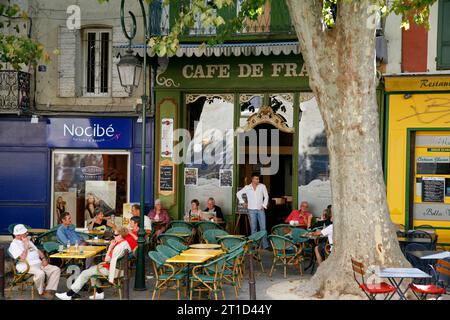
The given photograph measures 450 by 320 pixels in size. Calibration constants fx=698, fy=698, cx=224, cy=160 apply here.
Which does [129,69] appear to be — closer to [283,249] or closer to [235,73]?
[283,249]

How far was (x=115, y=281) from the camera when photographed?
1159 cm

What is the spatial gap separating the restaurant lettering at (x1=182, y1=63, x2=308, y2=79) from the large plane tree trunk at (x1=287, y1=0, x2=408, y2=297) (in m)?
6.06

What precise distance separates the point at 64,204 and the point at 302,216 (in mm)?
6589

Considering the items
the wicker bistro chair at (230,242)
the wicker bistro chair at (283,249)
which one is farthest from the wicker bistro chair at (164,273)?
the wicker bistro chair at (283,249)

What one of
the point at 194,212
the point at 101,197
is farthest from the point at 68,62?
the point at 194,212

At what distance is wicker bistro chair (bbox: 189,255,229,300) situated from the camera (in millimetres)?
11016

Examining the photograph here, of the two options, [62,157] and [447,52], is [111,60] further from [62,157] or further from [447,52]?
[447,52]

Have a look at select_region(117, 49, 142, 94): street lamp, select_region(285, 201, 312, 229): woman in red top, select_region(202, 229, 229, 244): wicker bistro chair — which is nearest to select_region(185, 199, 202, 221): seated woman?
select_region(285, 201, 312, 229): woman in red top

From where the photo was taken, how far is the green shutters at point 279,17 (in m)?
16.8

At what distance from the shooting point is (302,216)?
1614cm

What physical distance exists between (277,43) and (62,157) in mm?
6597

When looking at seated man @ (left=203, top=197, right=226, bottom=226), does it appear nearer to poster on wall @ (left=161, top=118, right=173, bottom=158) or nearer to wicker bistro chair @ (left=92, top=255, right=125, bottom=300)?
poster on wall @ (left=161, top=118, right=173, bottom=158)

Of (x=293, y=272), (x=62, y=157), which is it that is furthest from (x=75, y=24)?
(x=293, y=272)

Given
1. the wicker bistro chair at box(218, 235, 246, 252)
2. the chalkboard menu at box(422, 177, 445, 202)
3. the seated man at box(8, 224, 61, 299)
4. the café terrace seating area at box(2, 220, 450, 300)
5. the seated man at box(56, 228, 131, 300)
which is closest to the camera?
the café terrace seating area at box(2, 220, 450, 300)
